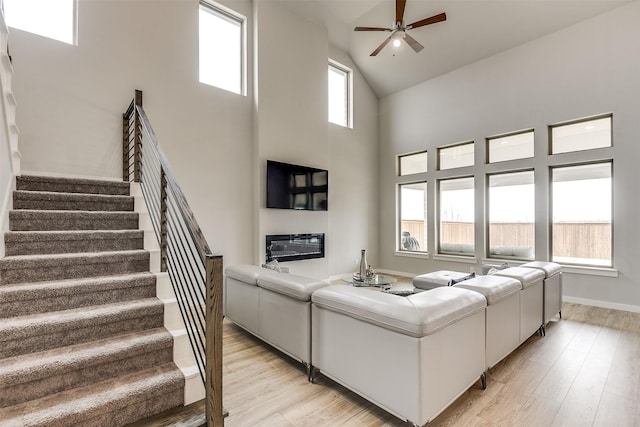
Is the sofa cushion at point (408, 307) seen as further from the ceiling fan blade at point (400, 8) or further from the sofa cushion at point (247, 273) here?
the ceiling fan blade at point (400, 8)

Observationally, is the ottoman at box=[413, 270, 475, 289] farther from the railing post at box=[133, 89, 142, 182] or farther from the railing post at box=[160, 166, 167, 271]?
the railing post at box=[133, 89, 142, 182]

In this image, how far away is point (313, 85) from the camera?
5.93 m

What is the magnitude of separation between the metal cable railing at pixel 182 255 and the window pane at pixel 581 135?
5.69 metres

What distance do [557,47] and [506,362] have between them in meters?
5.02

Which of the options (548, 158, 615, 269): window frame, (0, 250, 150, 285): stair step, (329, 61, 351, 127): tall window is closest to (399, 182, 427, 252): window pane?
(329, 61, 351, 127): tall window

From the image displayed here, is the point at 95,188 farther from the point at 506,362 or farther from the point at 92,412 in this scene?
the point at 506,362

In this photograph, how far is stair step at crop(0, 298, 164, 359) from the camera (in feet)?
5.81

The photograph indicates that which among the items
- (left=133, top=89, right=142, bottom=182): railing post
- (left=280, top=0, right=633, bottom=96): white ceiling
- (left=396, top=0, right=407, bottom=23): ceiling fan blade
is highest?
(left=280, top=0, right=633, bottom=96): white ceiling

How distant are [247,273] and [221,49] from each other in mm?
3916

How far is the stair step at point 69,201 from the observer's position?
2.63 m

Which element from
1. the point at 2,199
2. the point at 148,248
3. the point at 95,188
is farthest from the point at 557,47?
the point at 2,199

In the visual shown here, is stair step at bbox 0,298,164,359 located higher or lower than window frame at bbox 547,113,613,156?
lower

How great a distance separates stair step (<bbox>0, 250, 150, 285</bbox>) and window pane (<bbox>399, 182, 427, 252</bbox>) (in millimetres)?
5628

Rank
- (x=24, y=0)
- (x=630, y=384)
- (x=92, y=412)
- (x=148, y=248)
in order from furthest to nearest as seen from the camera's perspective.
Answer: (x=24, y=0) → (x=148, y=248) → (x=630, y=384) → (x=92, y=412)
